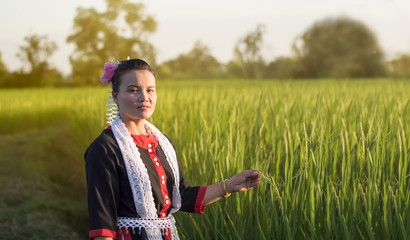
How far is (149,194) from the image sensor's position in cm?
150

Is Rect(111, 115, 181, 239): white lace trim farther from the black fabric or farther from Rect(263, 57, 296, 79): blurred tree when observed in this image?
Rect(263, 57, 296, 79): blurred tree

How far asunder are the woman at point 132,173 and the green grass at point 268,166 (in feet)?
1.23

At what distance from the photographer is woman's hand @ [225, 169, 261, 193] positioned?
152cm

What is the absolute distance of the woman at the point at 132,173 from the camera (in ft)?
4.72

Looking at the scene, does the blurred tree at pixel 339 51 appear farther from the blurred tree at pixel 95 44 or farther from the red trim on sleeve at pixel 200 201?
the red trim on sleeve at pixel 200 201

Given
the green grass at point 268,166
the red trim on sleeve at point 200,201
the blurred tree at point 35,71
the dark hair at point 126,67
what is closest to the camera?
the dark hair at point 126,67

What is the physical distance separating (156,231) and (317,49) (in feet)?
99.1

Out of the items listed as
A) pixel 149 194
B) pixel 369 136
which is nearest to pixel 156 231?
pixel 149 194

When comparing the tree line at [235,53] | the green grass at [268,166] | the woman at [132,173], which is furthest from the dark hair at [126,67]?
the tree line at [235,53]

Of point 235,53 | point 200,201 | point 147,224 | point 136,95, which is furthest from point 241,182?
point 235,53

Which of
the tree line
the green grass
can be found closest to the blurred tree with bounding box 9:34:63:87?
the tree line

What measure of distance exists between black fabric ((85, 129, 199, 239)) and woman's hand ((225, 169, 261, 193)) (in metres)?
0.25

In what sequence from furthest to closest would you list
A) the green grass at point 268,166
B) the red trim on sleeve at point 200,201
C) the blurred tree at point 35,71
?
the blurred tree at point 35,71, the green grass at point 268,166, the red trim on sleeve at point 200,201

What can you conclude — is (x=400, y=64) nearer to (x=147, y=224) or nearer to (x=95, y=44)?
(x=95, y=44)
